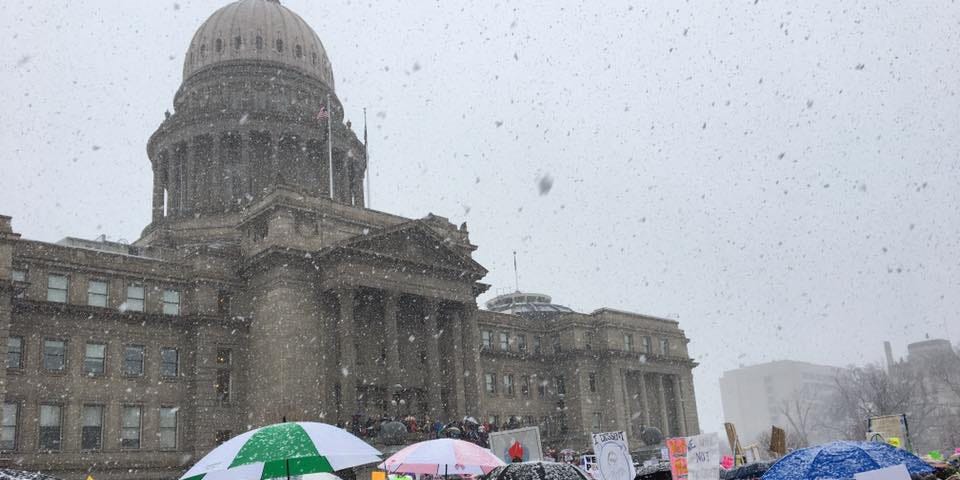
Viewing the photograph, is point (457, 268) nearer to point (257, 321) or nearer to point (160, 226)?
point (257, 321)

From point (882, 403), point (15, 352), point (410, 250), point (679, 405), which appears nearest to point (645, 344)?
point (679, 405)

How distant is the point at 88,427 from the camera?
45.2m

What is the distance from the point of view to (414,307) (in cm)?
5528

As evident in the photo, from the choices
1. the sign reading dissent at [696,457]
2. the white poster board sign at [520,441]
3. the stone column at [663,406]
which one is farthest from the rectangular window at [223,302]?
the stone column at [663,406]

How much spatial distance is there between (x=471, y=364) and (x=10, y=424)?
26062 millimetres

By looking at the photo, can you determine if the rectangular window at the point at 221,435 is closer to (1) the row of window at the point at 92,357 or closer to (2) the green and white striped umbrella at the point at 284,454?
(1) the row of window at the point at 92,357

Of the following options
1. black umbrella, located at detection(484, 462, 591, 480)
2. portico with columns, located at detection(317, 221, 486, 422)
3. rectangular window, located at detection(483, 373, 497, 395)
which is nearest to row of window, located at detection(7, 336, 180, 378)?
portico with columns, located at detection(317, 221, 486, 422)

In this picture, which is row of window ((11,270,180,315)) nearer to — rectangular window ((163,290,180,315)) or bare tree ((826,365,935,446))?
rectangular window ((163,290,180,315))

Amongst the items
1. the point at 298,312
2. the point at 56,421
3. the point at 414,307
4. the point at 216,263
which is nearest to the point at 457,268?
the point at 414,307

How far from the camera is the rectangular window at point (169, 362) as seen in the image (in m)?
48.7

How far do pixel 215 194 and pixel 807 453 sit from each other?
191 ft

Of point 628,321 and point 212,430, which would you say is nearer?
point 212,430

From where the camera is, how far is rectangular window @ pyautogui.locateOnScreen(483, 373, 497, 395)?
6831cm

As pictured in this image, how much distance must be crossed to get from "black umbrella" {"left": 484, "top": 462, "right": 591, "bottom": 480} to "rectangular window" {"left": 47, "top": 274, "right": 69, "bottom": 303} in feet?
133
